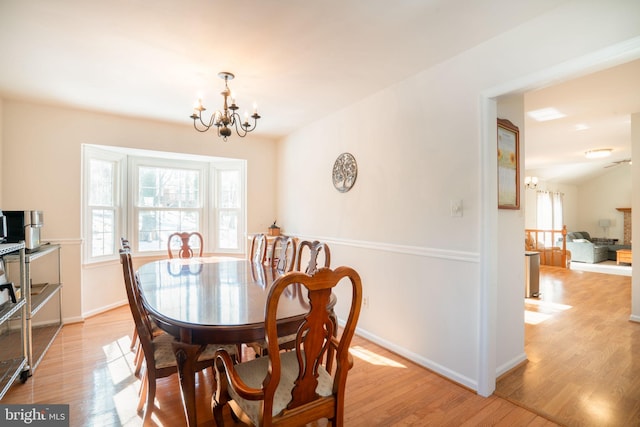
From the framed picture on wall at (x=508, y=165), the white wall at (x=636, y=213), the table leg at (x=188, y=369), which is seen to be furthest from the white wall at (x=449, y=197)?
the white wall at (x=636, y=213)

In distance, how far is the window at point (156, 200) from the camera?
3.96 m

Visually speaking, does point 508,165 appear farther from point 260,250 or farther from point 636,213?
point 636,213

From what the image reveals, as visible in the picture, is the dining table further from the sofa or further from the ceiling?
the sofa

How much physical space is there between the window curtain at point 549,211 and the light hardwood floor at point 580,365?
5.19m

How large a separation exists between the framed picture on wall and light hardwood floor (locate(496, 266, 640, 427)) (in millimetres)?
1337

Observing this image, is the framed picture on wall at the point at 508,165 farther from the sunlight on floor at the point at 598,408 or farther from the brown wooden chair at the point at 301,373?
the brown wooden chair at the point at 301,373

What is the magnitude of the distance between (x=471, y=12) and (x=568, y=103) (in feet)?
7.31

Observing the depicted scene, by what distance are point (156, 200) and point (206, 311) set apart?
3587mm

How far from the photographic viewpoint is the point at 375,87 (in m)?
2.92

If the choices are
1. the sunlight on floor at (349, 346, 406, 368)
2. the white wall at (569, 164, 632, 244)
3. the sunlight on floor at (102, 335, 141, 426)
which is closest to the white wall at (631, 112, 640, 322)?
the sunlight on floor at (349, 346, 406, 368)

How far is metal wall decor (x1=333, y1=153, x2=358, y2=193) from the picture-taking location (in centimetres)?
335

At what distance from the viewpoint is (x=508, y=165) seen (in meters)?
2.41

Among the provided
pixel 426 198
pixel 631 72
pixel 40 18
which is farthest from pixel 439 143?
pixel 40 18

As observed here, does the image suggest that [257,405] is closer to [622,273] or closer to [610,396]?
[610,396]
